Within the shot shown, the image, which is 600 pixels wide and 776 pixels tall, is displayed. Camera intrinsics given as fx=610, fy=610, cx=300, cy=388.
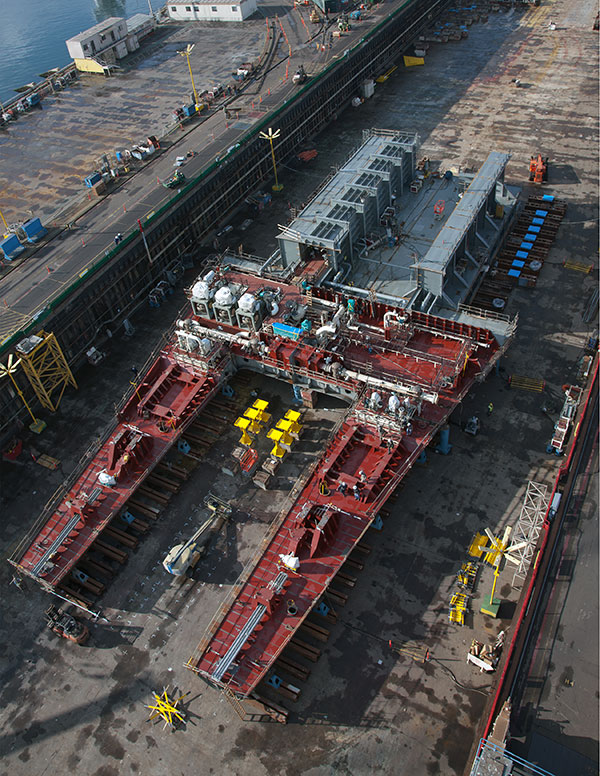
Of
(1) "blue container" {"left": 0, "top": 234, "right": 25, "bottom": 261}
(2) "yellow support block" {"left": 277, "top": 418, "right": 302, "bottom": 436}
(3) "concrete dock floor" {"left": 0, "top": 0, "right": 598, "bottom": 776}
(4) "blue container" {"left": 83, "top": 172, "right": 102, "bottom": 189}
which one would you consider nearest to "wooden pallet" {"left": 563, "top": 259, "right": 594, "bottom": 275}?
(3) "concrete dock floor" {"left": 0, "top": 0, "right": 598, "bottom": 776}

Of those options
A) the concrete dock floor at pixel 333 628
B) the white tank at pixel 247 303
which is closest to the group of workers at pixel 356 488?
the concrete dock floor at pixel 333 628

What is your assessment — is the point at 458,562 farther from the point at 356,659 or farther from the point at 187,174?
the point at 187,174

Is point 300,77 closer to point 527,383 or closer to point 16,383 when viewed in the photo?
point 527,383

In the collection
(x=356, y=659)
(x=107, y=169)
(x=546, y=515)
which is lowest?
(x=356, y=659)

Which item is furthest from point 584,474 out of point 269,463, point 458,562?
point 269,463

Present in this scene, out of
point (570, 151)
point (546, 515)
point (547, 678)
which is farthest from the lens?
point (570, 151)

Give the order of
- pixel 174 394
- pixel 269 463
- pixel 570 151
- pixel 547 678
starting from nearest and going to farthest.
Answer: pixel 547 678 < pixel 269 463 < pixel 174 394 < pixel 570 151
